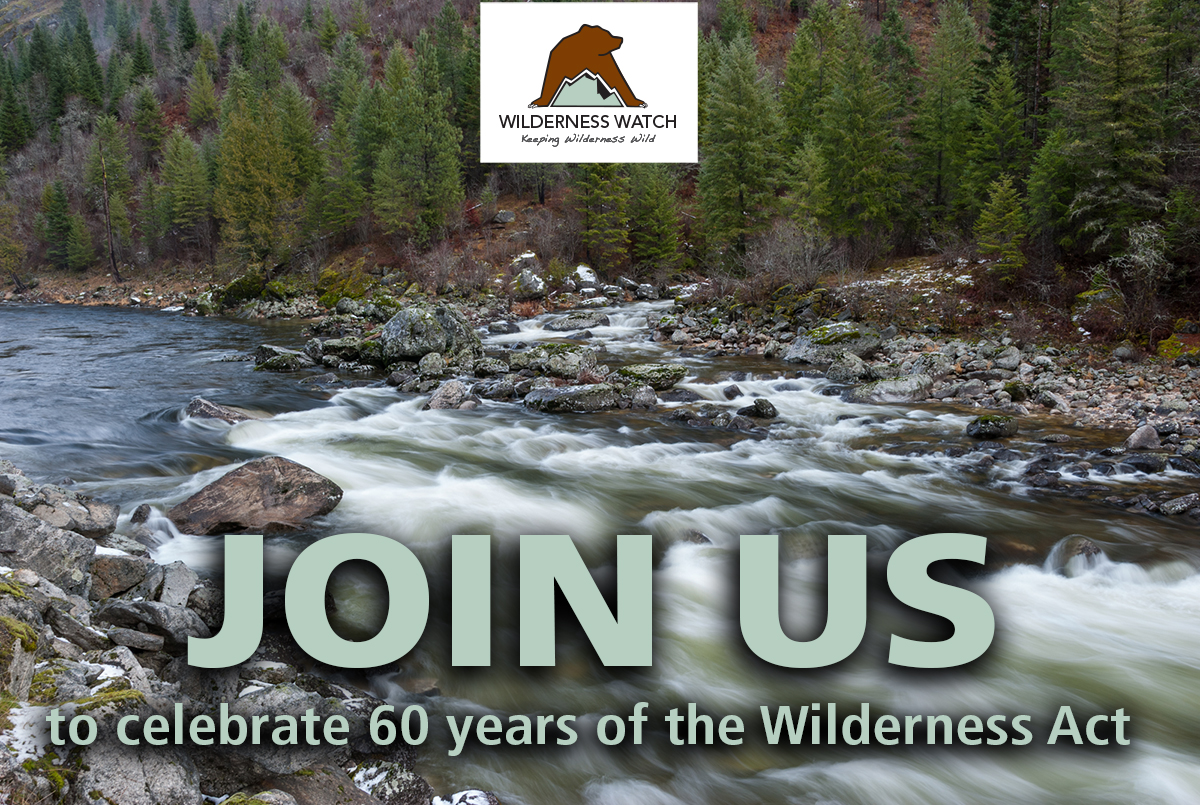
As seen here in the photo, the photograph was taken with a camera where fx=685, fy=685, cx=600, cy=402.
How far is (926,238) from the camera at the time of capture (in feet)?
99.7

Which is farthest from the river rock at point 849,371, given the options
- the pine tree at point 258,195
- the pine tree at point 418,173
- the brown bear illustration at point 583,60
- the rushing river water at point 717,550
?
the pine tree at point 258,195

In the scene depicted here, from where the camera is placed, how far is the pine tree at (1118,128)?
58.6 feet

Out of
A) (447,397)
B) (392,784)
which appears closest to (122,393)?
(447,397)

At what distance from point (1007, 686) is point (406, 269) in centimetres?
4121

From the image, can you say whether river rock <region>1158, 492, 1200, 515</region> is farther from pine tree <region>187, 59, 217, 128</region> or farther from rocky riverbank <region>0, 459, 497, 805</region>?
pine tree <region>187, 59, 217, 128</region>

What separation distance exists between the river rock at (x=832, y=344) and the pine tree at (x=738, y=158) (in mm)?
13094

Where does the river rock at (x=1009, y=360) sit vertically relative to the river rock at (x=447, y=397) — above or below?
above

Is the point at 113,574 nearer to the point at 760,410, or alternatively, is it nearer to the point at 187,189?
the point at 760,410

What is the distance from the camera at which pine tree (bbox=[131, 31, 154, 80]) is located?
91875 millimetres

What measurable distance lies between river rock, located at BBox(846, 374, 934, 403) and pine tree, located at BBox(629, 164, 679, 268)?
80.2ft

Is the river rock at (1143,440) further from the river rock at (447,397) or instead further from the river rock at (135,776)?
the river rock at (135,776)

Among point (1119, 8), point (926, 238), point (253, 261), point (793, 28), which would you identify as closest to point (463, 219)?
point (253, 261)

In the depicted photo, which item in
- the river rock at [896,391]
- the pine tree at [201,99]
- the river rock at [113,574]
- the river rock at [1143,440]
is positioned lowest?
the river rock at [113,574]

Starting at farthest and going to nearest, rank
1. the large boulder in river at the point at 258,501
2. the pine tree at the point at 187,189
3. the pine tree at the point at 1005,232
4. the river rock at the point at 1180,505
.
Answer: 1. the pine tree at the point at 187,189
2. the pine tree at the point at 1005,232
3. the river rock at the point at 1180,505
4. the large boulder in river at the point at 258,501
